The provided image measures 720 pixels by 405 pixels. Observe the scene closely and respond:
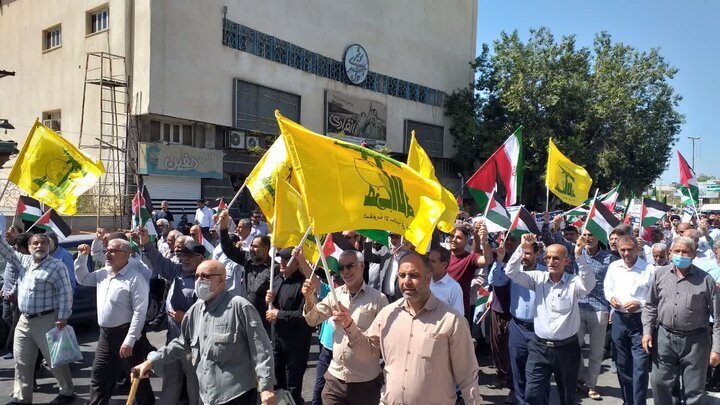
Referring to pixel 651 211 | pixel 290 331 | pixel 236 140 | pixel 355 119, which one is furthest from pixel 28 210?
pixel 355 119

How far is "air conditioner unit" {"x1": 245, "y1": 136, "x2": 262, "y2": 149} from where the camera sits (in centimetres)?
2281

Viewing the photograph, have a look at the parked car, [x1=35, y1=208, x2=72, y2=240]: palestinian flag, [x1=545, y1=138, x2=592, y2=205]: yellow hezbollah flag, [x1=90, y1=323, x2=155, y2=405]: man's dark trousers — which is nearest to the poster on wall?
[x1=545, y1=138, x2=592, y2=205]: yellow hezbollah flag

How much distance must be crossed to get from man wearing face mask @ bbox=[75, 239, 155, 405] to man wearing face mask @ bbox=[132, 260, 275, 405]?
1249 millimetres

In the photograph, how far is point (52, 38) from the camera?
74.6ft

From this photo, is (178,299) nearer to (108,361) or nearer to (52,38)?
(108,361)

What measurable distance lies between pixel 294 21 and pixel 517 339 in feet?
71.3

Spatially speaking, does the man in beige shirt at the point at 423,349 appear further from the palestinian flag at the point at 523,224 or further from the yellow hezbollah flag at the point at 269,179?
the palestinian flag at the point at 523,224

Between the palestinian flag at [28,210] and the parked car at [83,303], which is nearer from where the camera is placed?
the parked car at [83,303]

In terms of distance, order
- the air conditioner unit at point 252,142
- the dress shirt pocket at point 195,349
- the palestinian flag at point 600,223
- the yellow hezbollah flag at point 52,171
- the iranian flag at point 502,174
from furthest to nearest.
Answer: the air conditioner unit at point 252,142 → the iranian flag at point 502,174 → the yellow hezbollah flag at point 52,171 → the palestinian flag at point 600,223 → the dress shirt pocket at point 195,349

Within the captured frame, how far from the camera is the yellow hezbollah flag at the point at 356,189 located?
356 centimetres

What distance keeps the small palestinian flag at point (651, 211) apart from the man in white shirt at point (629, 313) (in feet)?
16.0

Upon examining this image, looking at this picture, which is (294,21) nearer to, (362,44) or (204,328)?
(362,44)

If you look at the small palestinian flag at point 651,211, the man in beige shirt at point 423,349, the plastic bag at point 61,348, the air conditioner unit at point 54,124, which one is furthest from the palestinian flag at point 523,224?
the air conditioner unit at point 54,124

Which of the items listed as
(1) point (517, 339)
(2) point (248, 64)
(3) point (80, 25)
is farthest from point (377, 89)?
(1) point (517, 339)
